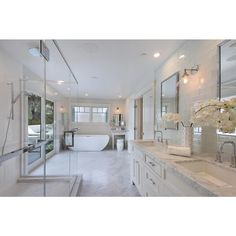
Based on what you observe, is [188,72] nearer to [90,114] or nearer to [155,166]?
[155,166]

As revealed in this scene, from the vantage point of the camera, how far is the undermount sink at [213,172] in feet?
3.97

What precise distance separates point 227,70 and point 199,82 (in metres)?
0.42

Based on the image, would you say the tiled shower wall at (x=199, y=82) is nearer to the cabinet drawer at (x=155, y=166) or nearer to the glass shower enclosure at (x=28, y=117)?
the cabinet drawer at (x=155, y=166)

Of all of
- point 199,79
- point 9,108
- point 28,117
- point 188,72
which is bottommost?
point 28,117

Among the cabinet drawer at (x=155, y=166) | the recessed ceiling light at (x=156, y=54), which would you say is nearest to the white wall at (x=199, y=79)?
the recessed ceiling light at (x=156, y=54)

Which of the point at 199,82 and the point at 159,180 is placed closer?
the point at 159,180

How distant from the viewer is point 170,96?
2.66 metres

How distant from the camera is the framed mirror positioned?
2.45 meters

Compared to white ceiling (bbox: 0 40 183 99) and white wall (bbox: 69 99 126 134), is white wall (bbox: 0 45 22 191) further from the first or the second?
white wall (bbox: 69 99 126 134)

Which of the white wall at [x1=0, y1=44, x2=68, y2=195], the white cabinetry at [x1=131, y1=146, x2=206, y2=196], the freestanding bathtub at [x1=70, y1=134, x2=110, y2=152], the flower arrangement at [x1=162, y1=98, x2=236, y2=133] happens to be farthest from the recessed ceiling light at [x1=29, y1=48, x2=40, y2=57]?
the freestanding bathtub at [x1=70, y1=134, x2=110, y2=152]

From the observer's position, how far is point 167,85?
2.79 m

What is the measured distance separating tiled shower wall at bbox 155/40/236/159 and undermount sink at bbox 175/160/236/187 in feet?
0.82

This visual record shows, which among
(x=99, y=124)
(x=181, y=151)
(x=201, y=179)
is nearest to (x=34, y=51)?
(x=181, y=151)
